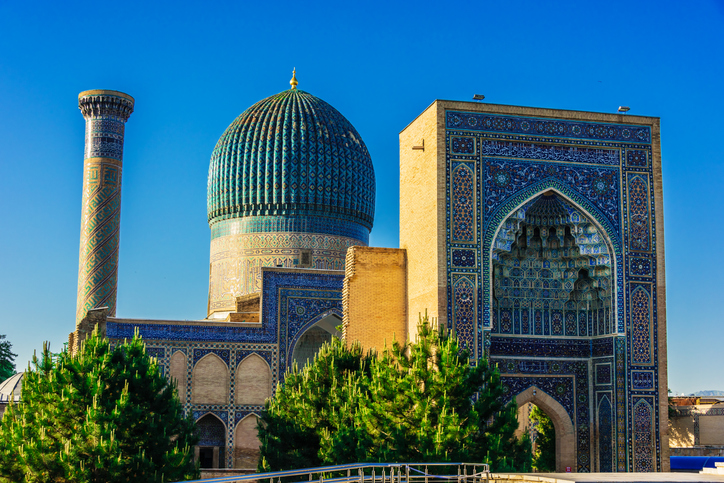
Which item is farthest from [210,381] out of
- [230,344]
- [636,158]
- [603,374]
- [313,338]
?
[636,158]

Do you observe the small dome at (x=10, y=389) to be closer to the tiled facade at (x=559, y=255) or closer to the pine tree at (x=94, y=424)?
the pine tree at (x=94, y=424)

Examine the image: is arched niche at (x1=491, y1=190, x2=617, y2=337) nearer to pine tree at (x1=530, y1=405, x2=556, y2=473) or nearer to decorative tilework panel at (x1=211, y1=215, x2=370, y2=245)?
pine tree at (x1=530, y1=405, x2=556, y2=473)

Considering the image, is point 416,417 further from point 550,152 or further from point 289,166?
point 289,166

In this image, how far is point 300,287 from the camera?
16.2m

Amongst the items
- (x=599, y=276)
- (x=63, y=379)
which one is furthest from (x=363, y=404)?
(x=599, y=276)

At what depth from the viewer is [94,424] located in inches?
318

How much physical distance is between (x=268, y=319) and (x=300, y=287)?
853 mm

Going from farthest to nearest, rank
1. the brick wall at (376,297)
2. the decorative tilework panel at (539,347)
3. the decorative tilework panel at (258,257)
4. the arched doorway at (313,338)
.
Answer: the decorative tilework panel at (258,257)
the arched doorway at (313,338)
the decorative tilework panel at (539,347)
the brick wall at (376,297)

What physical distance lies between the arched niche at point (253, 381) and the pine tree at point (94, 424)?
592cm

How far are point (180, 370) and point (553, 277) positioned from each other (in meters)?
6.43

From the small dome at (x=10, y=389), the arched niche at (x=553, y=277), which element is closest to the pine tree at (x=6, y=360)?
the small dome at (x=10, y=389)

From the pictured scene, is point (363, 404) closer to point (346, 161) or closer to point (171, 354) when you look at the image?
point (171, 354)

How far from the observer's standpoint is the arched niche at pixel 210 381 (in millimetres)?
15070

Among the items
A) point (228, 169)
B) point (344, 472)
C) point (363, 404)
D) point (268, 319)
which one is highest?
point (228, 169)
